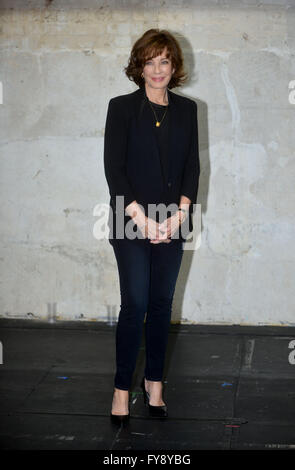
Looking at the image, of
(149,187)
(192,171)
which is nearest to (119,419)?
(149,187)

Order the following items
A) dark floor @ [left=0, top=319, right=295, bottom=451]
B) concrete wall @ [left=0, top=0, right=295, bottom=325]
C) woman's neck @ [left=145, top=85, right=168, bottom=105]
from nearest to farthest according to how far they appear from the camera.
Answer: dark floor @ [left=0, top=319, right=295, bottom=451]
woman's neck @ [left=145, top=85, right=168, bottom=105]
concrete wall @ [left=0, top=0, right=295, bottom=325]

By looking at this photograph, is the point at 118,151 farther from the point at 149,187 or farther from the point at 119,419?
the point at 119,419

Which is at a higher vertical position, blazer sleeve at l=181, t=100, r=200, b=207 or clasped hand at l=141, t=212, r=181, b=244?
blazer sleeve at l=181, t=100, r=200, b=207

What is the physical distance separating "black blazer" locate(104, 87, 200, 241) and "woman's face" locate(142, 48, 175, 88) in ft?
0.27

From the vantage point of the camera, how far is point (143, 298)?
2.60 metres

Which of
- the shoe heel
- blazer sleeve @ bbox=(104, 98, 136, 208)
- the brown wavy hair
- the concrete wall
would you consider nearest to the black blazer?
blazer sleeve @ bbox=(104, 98, 136, 208)

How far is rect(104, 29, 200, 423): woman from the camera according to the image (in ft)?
8.41

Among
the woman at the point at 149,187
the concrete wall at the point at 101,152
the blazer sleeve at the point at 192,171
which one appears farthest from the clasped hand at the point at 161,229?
the concrete wall at the point at 101,152

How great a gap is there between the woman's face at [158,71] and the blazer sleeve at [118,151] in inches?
6.1

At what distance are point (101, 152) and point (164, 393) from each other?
5.11ft

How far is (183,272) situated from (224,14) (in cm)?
148

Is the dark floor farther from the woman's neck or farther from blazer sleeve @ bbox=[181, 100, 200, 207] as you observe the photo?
the woman's neck

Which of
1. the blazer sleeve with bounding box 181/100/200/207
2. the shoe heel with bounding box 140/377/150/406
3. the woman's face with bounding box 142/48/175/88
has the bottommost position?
the shoe heel with bounding box 140/377/150/406

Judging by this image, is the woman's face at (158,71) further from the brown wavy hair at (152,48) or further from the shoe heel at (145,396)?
the shoe heel at (145,396)
